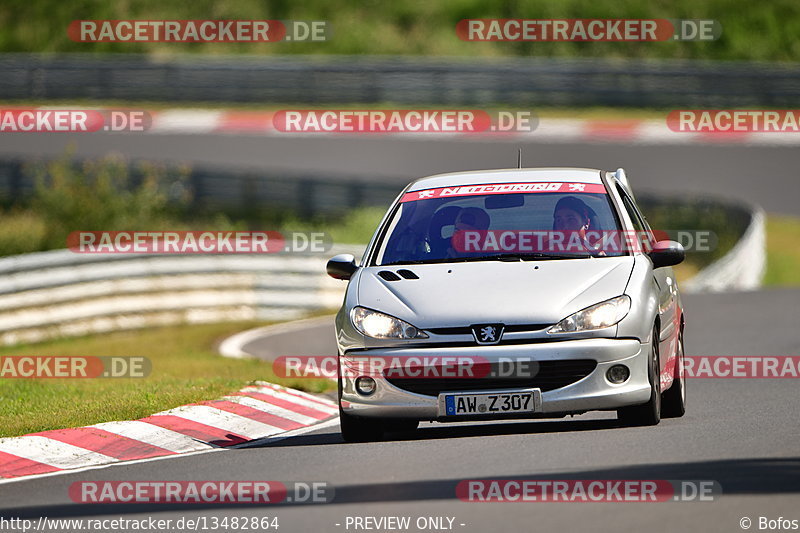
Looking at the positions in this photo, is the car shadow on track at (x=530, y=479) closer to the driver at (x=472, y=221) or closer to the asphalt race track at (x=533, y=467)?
the asphalt race track at (x=533, y=467)

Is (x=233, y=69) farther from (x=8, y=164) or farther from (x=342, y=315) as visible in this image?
(x=342, y=315)

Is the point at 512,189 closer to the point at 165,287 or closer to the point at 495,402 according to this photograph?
the point at 495,402

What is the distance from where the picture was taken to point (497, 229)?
10688mm

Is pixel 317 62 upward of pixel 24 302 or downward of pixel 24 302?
upward

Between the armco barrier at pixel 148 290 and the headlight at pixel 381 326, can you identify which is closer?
the headlight at pixel 381 326

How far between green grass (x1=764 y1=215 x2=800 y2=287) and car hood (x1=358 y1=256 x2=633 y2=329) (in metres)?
15.4

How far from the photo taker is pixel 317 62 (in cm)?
3638

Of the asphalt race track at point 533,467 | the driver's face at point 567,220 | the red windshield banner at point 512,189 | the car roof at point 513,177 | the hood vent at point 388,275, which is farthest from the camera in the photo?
the car roof at point 513,177

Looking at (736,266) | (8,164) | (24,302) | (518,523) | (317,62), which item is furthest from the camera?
(317,62)

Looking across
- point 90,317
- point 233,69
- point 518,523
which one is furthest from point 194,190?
point 518,523

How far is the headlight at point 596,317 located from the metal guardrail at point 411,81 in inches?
1010

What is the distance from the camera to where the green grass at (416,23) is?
45031mm

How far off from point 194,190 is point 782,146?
11.5 meters

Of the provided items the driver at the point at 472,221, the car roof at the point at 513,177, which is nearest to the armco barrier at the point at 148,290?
the car roof at the point at 513,177
